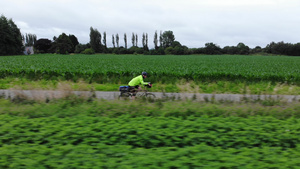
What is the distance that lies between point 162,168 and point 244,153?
146cm

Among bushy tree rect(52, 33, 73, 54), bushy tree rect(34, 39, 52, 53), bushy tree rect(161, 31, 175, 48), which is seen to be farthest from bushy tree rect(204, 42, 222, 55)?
bushy tree rect(34, 39, 52, 53)

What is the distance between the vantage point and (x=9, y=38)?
7038 centimetres

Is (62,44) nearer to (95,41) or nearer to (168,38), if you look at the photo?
(95,41)

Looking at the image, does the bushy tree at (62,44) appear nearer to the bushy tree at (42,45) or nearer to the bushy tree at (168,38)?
the bushy tree at (42,45)

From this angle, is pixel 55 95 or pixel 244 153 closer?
pixel 244 153

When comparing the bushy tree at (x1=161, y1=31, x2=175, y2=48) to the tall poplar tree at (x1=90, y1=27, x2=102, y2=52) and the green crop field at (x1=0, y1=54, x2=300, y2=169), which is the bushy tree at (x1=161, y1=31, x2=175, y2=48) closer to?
the tall poplar tree at (x1=90, y1=27, x2=102, y2=52)

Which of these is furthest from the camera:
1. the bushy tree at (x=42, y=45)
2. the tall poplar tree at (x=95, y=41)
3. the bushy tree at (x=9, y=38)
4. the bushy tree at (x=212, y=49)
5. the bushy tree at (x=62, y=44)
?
the bushy tree at (x=42, y=45)

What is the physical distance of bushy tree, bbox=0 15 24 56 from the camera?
69500 millimetres

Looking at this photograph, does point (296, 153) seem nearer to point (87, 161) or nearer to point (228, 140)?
point (228, 140)

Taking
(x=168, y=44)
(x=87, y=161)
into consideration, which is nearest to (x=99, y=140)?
(x=87, y=161)

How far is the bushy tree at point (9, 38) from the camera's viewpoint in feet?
228

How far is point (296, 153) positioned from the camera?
3412 mm

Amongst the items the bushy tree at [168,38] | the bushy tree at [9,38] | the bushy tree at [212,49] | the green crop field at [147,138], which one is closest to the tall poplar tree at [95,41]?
the bushy tree at [9,38]

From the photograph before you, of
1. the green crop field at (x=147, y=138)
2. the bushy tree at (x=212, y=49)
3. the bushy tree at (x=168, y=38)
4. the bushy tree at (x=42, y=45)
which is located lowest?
the green crop field at (x=147, y=138)
